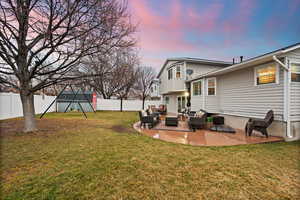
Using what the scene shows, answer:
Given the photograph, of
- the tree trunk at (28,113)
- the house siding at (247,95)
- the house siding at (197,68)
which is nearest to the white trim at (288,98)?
the house siding at (247,95)

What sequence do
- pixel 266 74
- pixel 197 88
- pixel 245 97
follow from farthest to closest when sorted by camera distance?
pixel 197 88
pixel 245 97
pixel 266 74

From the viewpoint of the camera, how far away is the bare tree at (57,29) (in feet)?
14.8

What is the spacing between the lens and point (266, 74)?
20.7 ft

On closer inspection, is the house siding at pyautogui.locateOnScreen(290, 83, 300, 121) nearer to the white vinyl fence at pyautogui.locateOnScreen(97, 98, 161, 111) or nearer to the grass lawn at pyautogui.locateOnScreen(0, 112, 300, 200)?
the grass lawn at pyautogui.locateOnScreen(0, 112, 300, 200)

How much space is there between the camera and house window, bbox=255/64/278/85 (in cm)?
589

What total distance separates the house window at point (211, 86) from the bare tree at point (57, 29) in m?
7.18

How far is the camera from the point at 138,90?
27.1m

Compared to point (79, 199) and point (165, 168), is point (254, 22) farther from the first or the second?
point (79, 199)

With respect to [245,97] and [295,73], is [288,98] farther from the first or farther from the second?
[245,97]

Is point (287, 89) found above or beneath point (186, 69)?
beneath

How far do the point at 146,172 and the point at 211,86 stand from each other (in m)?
9.16

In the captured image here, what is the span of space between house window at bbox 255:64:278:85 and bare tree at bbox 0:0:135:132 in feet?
22.4

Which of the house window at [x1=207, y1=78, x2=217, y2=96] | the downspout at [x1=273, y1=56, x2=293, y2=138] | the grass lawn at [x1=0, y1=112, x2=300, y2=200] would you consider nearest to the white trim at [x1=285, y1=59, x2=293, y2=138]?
the downspout at [x1=273, y1=56, x2=293, y2=138]

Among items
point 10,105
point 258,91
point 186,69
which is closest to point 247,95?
point 258,91
